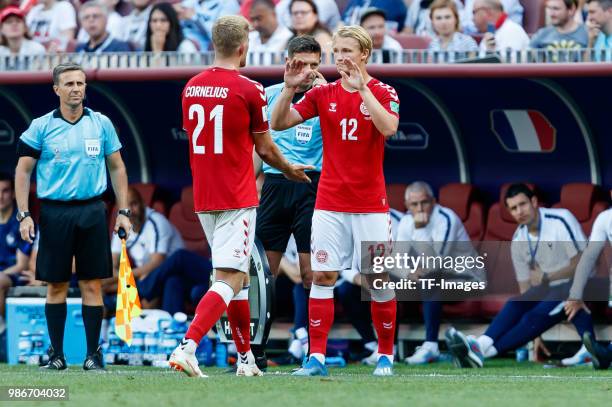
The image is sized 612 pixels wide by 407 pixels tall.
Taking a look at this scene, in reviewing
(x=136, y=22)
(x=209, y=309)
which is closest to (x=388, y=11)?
(x=136, y=22)

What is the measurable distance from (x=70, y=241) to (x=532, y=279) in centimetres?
347

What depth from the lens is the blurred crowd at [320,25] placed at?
10828mm

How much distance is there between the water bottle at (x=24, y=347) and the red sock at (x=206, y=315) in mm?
3309

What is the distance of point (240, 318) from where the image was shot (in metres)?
8.00

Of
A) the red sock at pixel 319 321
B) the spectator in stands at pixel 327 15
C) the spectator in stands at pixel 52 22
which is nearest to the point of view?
the red sock at pixel 319 321

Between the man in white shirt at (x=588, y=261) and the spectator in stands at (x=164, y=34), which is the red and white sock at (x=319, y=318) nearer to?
the man in white shirt at (x=588, y=261)

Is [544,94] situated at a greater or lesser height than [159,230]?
greater

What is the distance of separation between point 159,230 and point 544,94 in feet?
10.6

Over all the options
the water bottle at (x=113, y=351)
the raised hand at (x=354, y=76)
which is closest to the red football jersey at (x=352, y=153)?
the raised hand at (x=354, y=76)

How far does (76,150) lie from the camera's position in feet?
29.1

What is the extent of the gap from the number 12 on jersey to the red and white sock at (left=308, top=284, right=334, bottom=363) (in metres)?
1.08

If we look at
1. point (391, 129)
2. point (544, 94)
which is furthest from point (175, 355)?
point (544, 94)

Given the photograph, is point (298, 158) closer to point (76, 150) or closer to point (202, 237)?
point (76, 150)

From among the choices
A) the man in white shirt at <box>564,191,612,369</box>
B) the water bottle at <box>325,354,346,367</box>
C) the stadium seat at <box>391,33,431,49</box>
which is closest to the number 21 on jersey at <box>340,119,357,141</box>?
the man in white shirt at <box>564,191,612,369</box>
